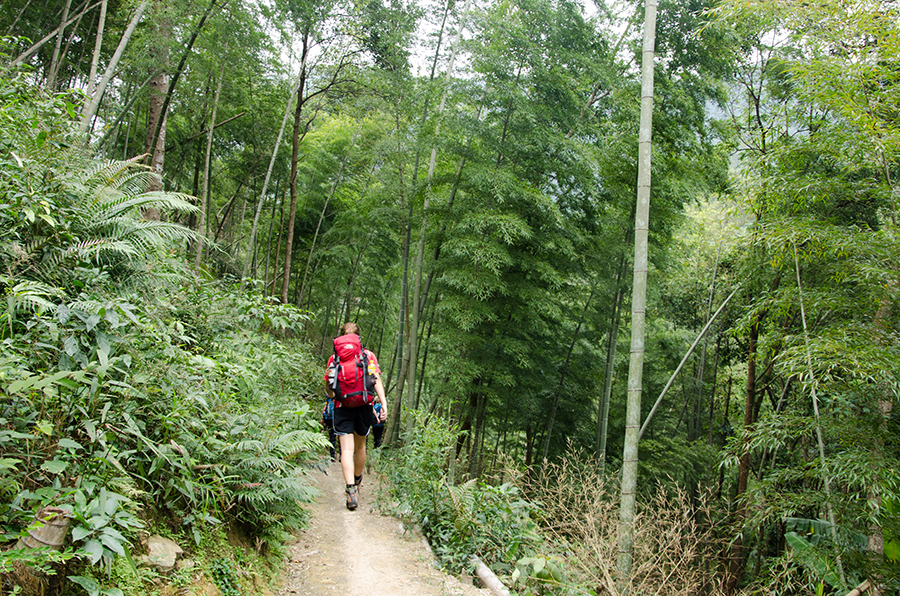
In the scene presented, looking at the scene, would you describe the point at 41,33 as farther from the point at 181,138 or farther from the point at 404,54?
the point at 404,54

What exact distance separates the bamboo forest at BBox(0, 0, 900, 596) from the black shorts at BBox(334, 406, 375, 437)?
0.28m

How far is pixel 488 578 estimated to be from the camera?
2863mm

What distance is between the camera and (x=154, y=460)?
1.89 m

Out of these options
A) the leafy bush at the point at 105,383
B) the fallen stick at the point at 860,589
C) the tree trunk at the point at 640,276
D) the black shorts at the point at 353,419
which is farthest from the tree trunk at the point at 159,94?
the fallen stick at the point at 860,589

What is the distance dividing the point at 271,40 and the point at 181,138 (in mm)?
3240

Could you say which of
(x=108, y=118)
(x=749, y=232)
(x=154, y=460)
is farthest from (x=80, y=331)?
(x=108, y=118)

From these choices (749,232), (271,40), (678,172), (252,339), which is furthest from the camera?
(271,40)

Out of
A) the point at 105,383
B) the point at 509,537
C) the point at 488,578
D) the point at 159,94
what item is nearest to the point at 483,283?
the point at 509,537

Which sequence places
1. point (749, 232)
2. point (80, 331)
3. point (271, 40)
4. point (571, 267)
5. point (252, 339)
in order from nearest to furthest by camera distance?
point (80, 331) → point (252, 339) → point (749, 232) → point (571, 267) → point (271, 40)

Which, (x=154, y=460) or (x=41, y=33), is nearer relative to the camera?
(x=154, y=460)

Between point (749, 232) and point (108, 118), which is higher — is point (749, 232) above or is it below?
below

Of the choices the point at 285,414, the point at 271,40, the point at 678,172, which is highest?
the point at 271,40

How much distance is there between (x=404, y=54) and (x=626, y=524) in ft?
21.6

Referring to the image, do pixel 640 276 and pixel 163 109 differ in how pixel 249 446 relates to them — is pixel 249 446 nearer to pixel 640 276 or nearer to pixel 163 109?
pixel 640 276
